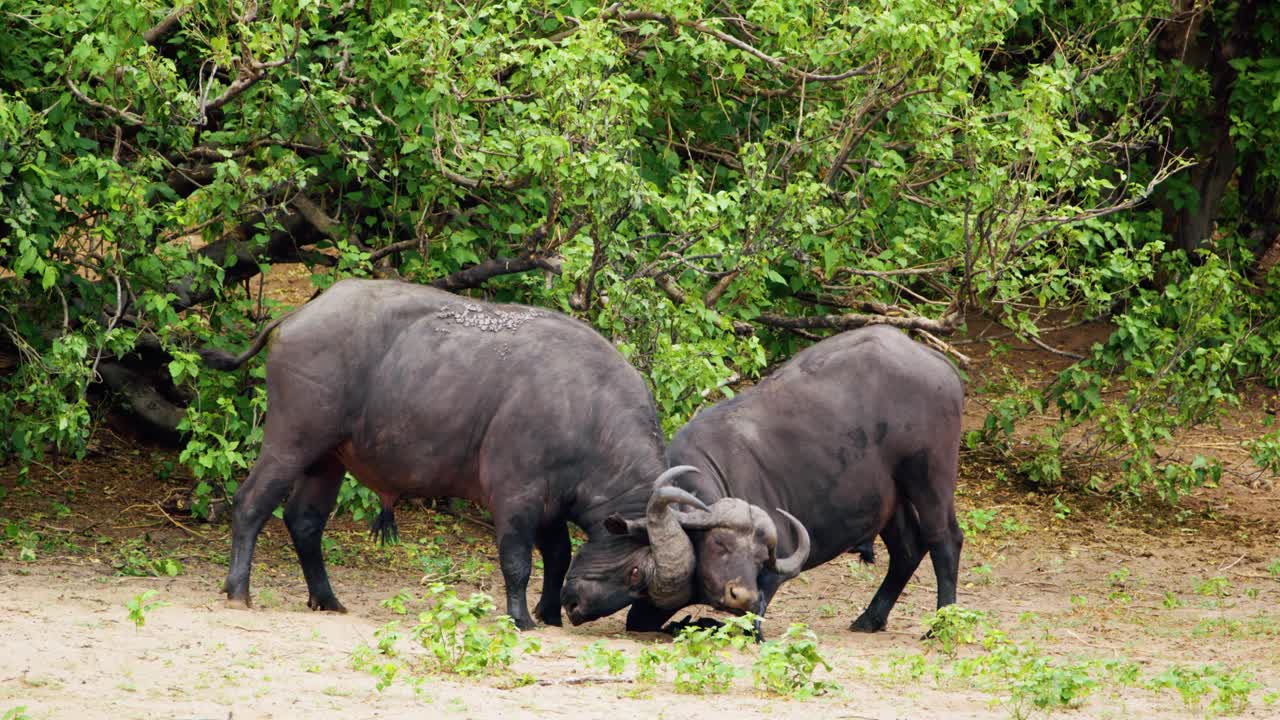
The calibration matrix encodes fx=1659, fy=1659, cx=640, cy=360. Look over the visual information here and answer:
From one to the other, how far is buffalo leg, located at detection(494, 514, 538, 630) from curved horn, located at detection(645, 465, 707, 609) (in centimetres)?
59

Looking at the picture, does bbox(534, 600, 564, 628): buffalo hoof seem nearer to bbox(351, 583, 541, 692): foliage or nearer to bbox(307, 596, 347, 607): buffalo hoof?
bbox(307, 596, 347, 607): buffalo hoof

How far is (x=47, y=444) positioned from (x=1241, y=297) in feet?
27.7

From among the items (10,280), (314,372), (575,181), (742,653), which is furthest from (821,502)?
(10,280)

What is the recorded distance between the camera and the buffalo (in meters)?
7.93

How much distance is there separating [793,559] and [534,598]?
1.79 metres

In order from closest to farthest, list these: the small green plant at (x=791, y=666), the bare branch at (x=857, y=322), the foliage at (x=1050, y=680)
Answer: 1. the foliage at (x=1050, y=680)
2. the small green plant at (x=791, y=666)
3. the bare branch at (x=857, y=322)

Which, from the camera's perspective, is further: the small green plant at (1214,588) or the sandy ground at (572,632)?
the small green plant at (1214,588)

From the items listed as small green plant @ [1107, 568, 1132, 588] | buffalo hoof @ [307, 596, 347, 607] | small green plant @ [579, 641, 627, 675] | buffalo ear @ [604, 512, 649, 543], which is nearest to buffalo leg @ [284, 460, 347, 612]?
buffalo hoof @ [307, 596, 347, 607]

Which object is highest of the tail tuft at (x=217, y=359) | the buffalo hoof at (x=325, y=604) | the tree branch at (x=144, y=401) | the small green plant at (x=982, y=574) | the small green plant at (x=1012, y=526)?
the tail tuft at (x=217, y=359)

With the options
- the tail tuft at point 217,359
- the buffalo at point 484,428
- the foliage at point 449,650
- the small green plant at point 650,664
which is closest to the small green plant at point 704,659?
the small green plant at point 650,664

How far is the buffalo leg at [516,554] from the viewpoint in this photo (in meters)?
7.91

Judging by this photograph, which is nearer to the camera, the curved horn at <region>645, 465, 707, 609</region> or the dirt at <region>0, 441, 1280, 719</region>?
the dirt at <region>0, 441, 1280, 719</region>

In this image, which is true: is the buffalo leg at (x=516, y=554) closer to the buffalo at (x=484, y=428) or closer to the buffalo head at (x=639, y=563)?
the buffalo at (x=484, y=428)

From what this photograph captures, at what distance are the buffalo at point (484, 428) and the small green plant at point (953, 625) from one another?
3.90 ft
